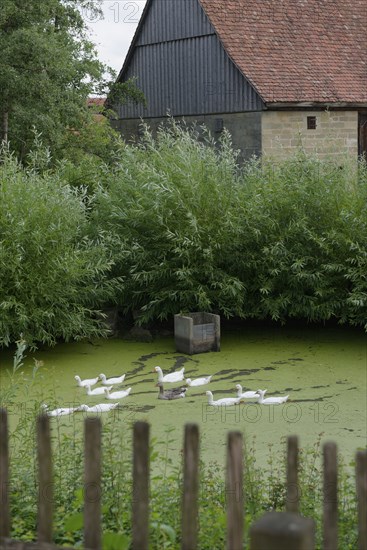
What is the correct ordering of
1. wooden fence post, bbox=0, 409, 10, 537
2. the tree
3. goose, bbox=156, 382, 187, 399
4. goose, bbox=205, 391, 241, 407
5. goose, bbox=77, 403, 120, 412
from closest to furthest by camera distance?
wooden fence post, bbox=0, 409, 10, 537, goose, bbox=77, 403, 120, 412, goose, bbox=205, 391, 241, 407, goose, bbox=156, 382, 187, 399, the tree

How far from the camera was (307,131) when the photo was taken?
22844mm

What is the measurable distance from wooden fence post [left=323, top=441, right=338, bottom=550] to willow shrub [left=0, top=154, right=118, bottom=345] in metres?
9.62

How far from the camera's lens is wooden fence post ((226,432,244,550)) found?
285 centimetres

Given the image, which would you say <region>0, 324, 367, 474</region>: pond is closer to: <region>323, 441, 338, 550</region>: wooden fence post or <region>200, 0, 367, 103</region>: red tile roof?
<region>323, 441, 338, 550</region>: wooden fence post

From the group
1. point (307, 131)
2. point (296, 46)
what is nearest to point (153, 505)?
point (307, 131)

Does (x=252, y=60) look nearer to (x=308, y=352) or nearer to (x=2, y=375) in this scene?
(x=308, y=352)

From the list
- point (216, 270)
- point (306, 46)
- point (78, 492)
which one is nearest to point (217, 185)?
point (216, 270)

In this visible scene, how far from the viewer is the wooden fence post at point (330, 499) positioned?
2.84 meters

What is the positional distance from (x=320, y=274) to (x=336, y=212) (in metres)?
0.93

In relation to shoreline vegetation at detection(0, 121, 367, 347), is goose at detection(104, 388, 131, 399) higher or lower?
lower

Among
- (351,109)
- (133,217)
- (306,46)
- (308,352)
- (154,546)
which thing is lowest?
(308,352)

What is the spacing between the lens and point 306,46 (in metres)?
24.2

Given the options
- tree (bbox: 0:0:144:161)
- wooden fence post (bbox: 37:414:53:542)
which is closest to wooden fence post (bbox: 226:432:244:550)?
wooden fence post (bbox: 37:414:53:542)

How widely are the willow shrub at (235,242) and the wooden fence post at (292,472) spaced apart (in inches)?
419
